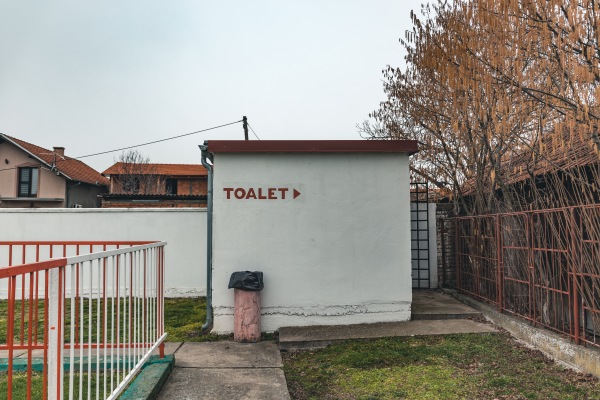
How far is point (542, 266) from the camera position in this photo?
515 centimetres

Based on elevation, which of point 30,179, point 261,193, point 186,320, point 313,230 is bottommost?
point 186,320

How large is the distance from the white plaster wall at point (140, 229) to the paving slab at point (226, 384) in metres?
4.79

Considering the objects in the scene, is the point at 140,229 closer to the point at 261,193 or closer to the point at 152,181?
the point at 261,193

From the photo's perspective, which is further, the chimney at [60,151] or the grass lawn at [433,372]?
the chimney at [60,151]

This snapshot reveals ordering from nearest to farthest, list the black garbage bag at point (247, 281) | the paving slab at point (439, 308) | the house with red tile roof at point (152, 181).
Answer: the black garbage bag at point (247, 281), the paving slab at point (439, 308), the house with red tile roof at point (152, 181)

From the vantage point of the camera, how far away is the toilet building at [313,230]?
20.0 ft

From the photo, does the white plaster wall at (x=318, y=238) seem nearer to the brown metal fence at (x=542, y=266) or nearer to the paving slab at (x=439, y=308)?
the paving slab at (x=439, y=308)

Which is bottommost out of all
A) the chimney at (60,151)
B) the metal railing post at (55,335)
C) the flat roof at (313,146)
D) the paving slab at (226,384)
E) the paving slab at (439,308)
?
the paving slab at (226,384)

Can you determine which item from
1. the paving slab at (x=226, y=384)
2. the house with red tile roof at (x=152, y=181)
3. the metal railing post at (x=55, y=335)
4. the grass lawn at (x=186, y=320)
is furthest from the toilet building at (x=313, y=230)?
the house with red tile roof at (x=152, y=181)

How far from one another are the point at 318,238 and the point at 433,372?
8.42 ft

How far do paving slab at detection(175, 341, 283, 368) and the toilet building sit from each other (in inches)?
24.2

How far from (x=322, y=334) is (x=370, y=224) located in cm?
183

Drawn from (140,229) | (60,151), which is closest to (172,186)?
(60,151)

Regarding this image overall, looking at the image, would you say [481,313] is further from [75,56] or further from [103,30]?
[75,56]
